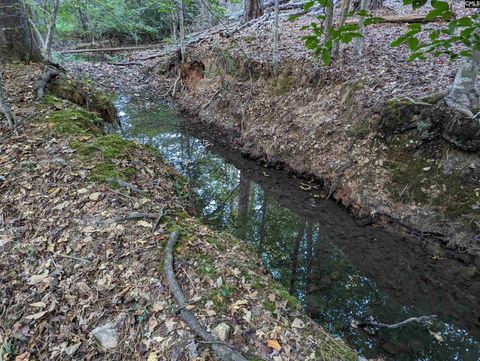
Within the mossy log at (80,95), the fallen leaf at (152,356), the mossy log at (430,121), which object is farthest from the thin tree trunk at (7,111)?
the mossy log at (430,121)

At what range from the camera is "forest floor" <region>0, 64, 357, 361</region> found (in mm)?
2752

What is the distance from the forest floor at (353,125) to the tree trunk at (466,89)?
0.68 metres

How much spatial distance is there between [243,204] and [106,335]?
4662mm

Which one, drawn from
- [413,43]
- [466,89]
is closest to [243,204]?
[466,89]

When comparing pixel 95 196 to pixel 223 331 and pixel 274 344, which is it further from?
pixel 274 344

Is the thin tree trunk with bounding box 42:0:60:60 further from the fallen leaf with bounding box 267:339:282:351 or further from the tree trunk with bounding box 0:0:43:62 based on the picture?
the fallen leaf with bounding box 267:339:282:351

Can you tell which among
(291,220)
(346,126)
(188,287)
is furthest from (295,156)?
(188,287)

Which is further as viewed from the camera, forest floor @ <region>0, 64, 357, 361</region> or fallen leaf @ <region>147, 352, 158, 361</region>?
forest floor @ <region>0, 64, 357, 361</region>

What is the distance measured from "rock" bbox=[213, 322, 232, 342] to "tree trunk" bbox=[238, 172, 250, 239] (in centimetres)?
330

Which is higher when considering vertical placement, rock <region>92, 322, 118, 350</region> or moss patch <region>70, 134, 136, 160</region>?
moss patch <region>70, 134, 136, 160</region>

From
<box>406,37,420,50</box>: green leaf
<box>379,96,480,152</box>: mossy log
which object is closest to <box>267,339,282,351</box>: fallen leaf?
<box>406,37,420,50</box>: green leaf

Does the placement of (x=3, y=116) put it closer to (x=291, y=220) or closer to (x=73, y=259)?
(x=73, y=259)

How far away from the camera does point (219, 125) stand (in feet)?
34.7

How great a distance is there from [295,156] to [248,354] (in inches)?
235
